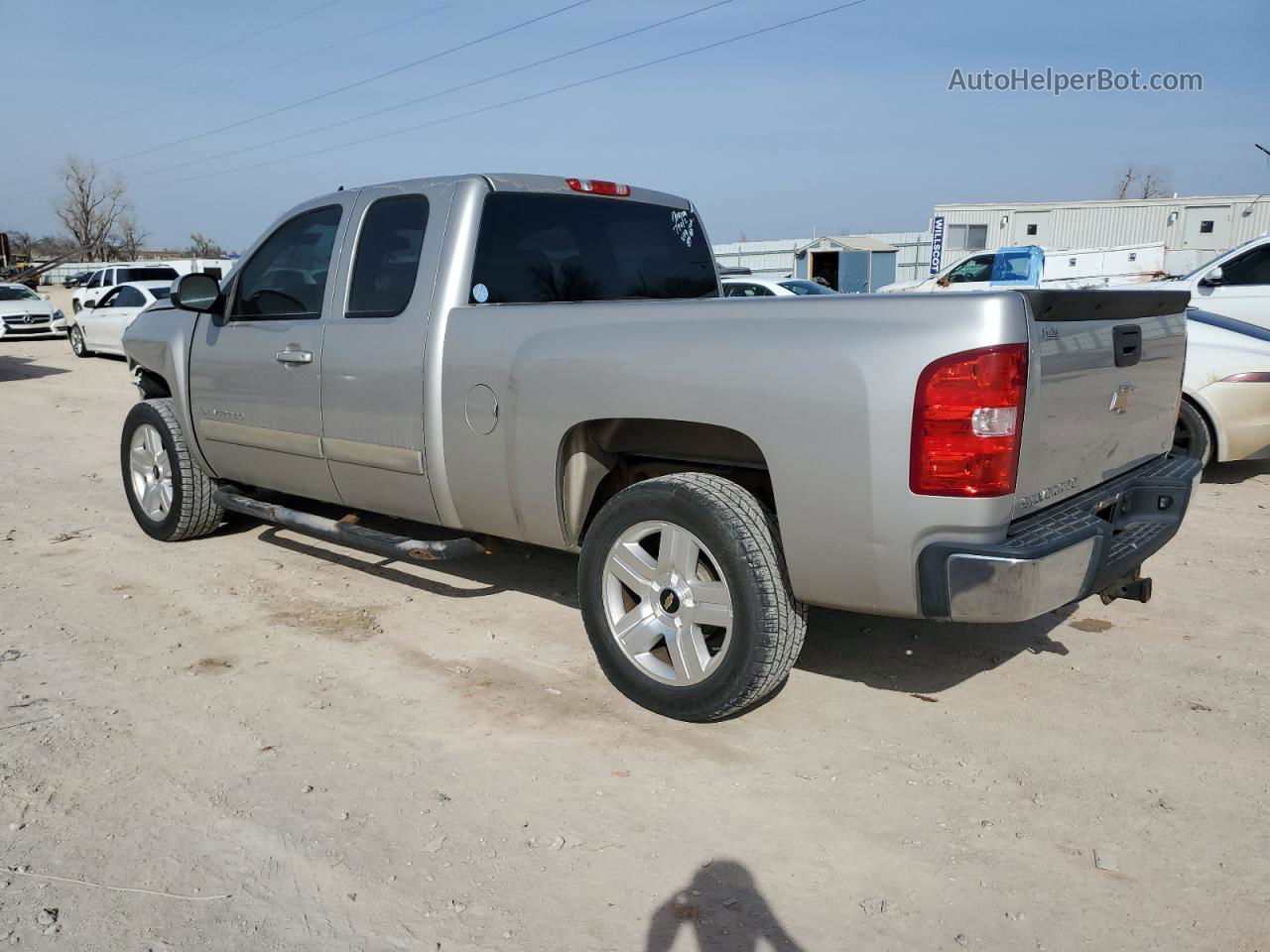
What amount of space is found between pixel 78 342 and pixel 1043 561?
69.1 feet

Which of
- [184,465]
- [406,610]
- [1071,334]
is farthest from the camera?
[184,465]

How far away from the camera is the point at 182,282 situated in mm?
5246

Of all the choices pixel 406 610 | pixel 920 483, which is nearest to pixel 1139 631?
pixel 920 483

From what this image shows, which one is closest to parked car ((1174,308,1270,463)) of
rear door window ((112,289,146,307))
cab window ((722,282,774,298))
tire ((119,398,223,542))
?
tire ((119,398,223,542))

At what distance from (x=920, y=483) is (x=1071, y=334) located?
709mm

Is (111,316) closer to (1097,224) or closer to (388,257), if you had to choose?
(388,257)

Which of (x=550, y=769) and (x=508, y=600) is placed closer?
(x=550, y=769)

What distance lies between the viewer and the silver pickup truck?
296cm

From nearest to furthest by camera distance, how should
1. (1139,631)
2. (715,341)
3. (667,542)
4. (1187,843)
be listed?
(1187,843), (715,341), (667,542), (1139,631)

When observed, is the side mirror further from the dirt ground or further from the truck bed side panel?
the truck bed side panel

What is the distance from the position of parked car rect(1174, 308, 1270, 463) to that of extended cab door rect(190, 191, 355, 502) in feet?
18.7

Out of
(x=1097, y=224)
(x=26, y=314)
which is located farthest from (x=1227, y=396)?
(x=1097, y=224)

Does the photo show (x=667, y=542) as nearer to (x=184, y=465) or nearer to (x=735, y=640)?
(x=735, y=640)

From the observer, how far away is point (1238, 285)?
9945mm
